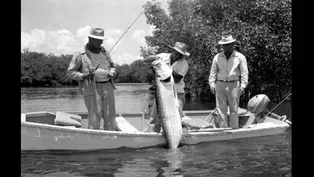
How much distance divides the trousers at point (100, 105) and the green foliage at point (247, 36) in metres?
10.8

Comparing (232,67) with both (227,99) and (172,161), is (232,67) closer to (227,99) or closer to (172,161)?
(227,99)

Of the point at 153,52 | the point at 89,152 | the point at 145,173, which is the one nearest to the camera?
the point at 145,173

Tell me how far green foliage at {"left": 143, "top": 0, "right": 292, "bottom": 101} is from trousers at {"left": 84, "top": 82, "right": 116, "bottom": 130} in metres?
10.8

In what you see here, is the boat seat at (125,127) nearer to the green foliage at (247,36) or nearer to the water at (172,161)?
the water at (172,161)

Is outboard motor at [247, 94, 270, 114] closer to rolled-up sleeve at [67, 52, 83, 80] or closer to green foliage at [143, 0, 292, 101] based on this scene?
rolled-up sleeve at [67, 52, 83, 80]

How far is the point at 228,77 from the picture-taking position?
8.40m

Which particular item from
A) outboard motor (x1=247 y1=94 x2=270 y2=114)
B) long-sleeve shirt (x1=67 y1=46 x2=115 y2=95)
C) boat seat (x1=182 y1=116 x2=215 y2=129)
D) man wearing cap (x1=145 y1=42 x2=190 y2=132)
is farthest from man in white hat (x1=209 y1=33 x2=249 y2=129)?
long-sleeve shirt (x1=67 y1=46 x2=115 y2=95)

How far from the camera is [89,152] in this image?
285 inches

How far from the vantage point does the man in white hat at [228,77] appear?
835 cm

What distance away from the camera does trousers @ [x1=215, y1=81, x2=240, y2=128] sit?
8422mm
